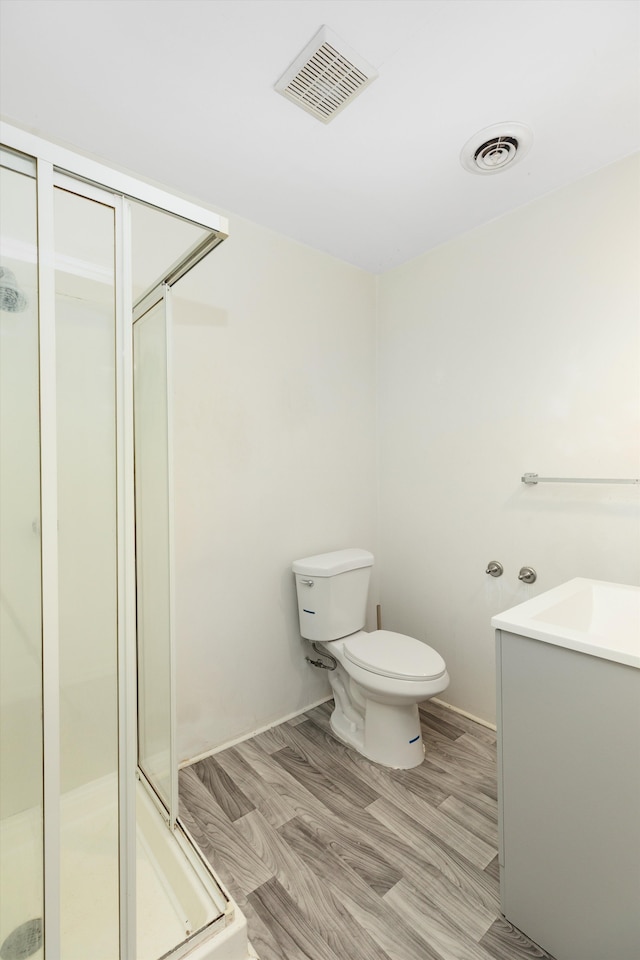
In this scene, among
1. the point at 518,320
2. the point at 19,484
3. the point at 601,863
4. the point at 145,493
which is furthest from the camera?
the point at 518,320

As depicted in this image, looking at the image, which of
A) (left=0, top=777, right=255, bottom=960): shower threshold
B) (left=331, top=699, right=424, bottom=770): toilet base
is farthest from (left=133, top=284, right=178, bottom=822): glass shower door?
(left=331, top=699, right=424, bottom=770): toilet base

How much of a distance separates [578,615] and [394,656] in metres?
0.76

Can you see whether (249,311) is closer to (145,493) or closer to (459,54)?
(145,493)

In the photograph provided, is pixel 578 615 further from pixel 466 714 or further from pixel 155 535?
pixel 155 535

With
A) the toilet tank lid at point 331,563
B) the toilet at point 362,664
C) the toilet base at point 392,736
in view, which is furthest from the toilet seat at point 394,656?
the toilet tank lid at point 331,563

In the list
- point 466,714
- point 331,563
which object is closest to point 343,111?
point 331,563

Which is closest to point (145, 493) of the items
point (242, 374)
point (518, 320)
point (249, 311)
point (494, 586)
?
point (242, 374)

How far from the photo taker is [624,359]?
5.26 feet

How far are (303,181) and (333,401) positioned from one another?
966 millimetres

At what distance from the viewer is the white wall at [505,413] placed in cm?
163

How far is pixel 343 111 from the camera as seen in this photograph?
1.37 m

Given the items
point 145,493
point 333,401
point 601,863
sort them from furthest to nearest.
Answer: point 333,401
point 145,493
point 601,863

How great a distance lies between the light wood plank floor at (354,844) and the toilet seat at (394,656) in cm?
41

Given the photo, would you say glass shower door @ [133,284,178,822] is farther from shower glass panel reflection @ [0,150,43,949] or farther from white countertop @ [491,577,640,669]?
white countertop @ [491,577,640,669]
